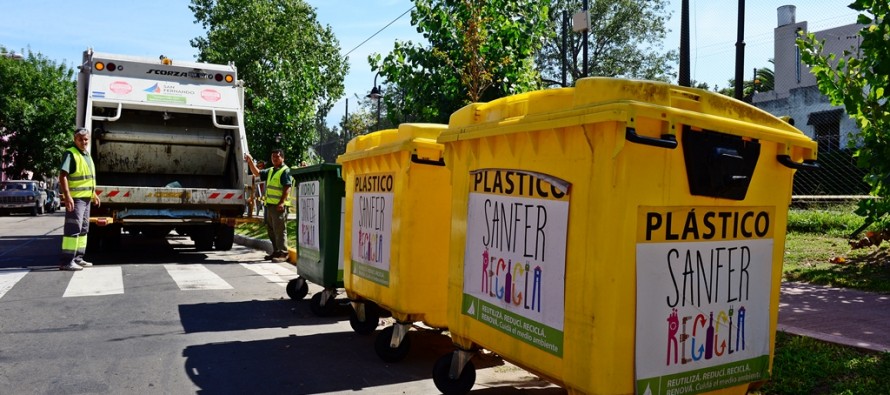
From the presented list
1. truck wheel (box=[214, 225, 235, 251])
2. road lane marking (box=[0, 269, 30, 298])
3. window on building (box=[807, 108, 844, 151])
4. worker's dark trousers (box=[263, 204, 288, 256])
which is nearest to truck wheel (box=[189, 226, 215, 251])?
truck wheel (box=[214, 225, 235, 251])

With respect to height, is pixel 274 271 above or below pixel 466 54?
below

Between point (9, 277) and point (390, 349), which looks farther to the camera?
point (9, 277)

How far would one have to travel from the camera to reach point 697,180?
9.27ft

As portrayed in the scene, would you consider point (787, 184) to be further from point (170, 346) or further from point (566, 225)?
point (170, 346)

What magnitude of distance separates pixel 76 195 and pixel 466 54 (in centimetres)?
522

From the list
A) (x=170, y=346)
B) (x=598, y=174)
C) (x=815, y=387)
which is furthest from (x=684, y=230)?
(x=170, y=346)

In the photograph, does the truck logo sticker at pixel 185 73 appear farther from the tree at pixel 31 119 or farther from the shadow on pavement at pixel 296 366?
the tree at pixel 31 119

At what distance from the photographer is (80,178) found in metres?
8.49

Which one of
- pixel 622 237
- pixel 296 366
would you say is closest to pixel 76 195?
pixel 296 366

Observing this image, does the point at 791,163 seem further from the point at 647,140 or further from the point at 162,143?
the point at 162,143

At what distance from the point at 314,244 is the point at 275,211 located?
13.2ft

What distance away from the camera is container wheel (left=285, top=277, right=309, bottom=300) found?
264 inches

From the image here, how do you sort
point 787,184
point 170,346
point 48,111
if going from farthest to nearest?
point 48,111 < point 170,346 < point 787,184

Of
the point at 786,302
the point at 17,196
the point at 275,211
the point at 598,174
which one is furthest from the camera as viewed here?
the point at 17,196
